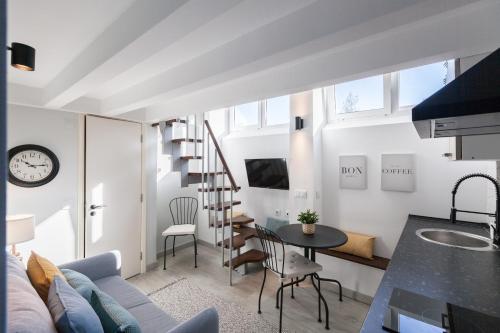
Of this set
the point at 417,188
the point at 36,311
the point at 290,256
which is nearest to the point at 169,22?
the point at 36,311

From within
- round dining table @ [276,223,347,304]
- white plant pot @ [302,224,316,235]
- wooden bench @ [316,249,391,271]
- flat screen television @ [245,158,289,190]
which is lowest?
wooden bench @ [316,249,391,271]

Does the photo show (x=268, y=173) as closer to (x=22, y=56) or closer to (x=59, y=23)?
(x=59, y=23)

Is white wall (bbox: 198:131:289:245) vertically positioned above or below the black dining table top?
above

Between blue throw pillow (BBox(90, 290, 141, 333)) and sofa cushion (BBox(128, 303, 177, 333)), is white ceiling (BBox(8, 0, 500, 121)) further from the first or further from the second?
sofa cushion (BBox(128, 303, 177, 333))

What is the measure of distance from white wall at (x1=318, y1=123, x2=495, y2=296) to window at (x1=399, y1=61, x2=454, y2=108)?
1.18ft

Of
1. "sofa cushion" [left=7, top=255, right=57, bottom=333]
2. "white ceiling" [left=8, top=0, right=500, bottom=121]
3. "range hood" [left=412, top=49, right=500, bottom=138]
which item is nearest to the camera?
"range hood" [left=412, top=49, right=500, bottom=138]

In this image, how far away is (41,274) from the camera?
1491mm

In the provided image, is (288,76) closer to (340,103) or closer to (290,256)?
(340,103)

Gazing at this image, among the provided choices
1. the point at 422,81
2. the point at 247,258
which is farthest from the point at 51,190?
the point at 422,81

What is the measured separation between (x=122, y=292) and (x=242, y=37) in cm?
231

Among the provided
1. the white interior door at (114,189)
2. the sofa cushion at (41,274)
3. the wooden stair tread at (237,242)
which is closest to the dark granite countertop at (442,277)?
the sofa cushion at (41,274)

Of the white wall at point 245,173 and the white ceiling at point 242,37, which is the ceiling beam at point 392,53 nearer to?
the white ceiling at point 242,37

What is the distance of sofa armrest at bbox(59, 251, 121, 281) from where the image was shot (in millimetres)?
2125

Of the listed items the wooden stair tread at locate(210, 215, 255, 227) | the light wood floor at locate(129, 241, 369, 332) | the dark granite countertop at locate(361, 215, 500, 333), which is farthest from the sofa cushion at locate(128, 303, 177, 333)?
the wooden stair tread at locate(210, 215, 255, 227)
